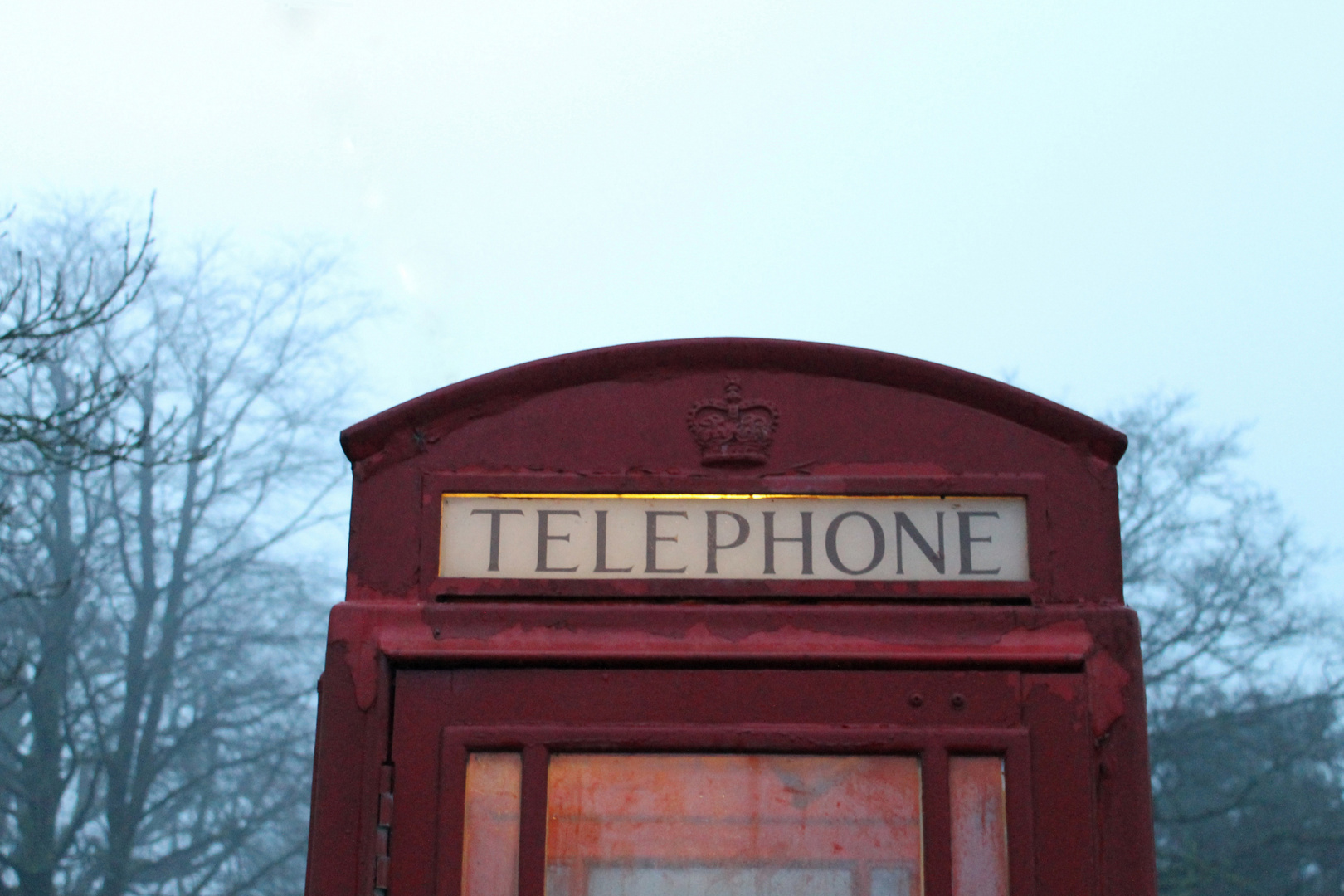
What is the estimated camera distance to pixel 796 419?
2.47 m

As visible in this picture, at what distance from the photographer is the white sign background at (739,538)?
2385 millimetres

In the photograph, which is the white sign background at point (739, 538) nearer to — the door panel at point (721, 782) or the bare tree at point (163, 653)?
the door panel at point (721, 782)

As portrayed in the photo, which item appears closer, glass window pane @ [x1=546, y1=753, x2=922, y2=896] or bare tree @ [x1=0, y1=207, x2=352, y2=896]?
glass window pane @ [x1=546, y1=753, x2=922, y2=896]

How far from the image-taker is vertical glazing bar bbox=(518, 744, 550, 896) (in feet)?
7.34

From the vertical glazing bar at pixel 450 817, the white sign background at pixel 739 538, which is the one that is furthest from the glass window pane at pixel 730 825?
the white sign background at pixel 739 538

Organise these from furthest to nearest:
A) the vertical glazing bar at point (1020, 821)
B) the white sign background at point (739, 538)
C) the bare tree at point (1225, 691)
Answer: the bare tree at point (1225, 691) → the white sign background at point (739, 538) → the vertical glazing bar at point (1020, 821)

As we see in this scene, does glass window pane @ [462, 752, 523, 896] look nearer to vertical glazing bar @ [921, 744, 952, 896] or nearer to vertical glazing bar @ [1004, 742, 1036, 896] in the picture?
vertical glazing bar @ [921, 744, 952, 896]

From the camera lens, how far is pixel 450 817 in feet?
7.41

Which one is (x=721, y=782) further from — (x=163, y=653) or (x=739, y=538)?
(x=163, y=653)

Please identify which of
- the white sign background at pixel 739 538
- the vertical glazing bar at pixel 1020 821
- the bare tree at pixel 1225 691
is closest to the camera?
the vertical glazing bar at pixel 1020 821

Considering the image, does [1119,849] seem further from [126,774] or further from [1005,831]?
[126,774]

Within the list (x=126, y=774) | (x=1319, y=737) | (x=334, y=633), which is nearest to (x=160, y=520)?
(x=126, y=774)

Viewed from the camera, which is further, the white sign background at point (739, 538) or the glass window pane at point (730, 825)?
the white sign background at point (739, 538)

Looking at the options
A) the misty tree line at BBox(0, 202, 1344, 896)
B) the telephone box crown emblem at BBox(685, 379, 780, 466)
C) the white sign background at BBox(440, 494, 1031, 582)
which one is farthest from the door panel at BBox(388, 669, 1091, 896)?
the misty tree line at BBox(0, 202, 1344, 896)
